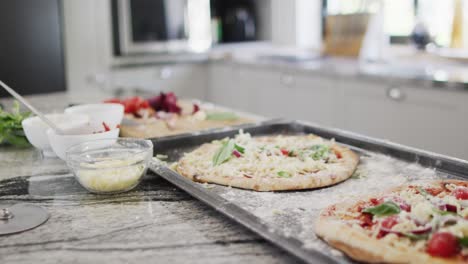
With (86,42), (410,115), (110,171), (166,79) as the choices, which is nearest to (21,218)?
(110,171)

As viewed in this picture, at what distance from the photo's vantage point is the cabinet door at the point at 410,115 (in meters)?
2.43

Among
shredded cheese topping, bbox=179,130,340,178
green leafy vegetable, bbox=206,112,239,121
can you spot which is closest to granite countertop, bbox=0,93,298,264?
shredded cheese topping, bbox=179,130,340,178

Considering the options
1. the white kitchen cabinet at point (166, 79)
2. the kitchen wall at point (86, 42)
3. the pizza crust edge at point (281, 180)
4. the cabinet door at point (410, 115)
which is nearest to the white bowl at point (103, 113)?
the pizza crust edge at point (281, 180)

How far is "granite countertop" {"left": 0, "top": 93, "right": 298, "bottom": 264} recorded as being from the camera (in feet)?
2.94

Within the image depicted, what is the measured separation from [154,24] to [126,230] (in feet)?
10.2

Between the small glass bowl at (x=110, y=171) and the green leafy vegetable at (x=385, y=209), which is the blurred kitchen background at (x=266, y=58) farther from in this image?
the green leafy vegetable at (x=385, y=209)

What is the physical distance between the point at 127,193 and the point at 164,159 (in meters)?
0.32

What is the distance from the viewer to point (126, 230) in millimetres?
1007

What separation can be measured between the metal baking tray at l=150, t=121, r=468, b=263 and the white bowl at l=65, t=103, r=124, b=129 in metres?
0.16

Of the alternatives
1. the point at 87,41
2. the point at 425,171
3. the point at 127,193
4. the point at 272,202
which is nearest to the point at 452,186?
the point at 425,171

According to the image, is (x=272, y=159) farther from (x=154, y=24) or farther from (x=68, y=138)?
(x=154, y=24)

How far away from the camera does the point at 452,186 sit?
112cm

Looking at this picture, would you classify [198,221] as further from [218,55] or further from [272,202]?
[218,55]

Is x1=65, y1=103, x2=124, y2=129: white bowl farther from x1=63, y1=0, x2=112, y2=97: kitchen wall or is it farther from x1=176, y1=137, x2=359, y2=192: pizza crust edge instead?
x1=63, y1=0, x2=112, y2=97: kitchen wall
